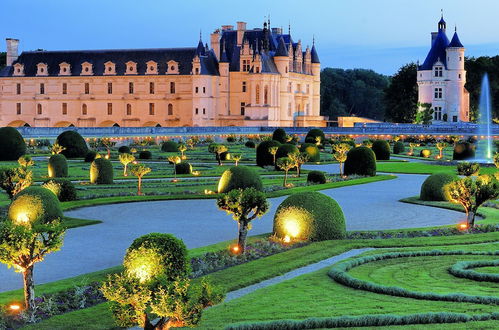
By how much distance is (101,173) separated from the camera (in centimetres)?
2984

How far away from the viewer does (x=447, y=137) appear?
62219mm

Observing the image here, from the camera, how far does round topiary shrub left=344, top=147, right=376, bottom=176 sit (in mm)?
34344

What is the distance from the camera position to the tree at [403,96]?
8749 centimetres

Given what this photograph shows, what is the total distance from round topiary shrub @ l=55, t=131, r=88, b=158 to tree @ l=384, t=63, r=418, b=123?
47.8 m

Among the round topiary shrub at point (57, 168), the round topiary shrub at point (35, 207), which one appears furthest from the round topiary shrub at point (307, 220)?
the round topiary shrub at point (57, 168)

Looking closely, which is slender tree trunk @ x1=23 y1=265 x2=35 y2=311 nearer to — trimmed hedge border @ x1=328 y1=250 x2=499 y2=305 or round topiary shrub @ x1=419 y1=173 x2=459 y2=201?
trimmed hedge border @ x1=328 y1=250 x2=499 y2=305

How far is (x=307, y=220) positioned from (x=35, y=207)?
607cm

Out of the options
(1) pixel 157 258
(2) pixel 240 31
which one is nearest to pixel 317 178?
(1) pixel 157 258

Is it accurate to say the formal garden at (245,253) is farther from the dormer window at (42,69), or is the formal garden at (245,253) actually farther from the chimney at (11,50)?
the chimney at (11,50)

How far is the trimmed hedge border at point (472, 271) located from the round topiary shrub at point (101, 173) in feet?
57.0

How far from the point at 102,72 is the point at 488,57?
39437 mm

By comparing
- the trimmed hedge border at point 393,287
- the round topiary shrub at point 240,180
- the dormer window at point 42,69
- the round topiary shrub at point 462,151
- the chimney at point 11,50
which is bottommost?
the trimmed hedge border at point 393,287

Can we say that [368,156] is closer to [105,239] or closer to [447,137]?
[105,239]

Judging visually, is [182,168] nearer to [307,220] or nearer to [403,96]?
[307,220]
